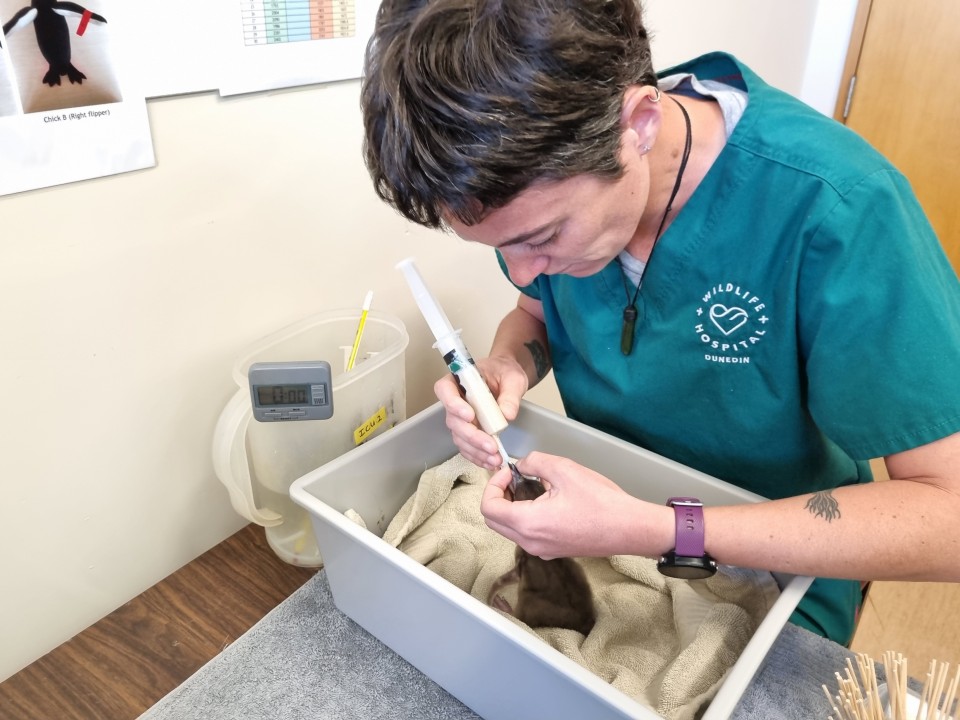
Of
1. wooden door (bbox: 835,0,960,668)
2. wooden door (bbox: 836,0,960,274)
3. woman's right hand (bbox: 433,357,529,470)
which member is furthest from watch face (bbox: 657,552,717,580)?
wooden door (bbox: 836,0,960,274)

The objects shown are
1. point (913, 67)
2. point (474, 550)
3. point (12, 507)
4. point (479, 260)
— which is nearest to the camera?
point (12, 507)

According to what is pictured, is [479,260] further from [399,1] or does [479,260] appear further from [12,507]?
[12,507]

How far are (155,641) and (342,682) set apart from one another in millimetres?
253

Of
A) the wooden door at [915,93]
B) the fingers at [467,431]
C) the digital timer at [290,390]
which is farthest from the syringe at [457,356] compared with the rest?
the wooden door at [915,93]

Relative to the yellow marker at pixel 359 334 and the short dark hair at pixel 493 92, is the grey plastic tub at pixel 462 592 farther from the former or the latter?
the short dark hair at pixel 493 92

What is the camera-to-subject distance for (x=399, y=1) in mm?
579

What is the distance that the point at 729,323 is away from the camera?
2.49 ft

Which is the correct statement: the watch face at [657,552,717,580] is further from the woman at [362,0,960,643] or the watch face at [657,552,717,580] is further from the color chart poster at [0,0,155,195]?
the color chart poster at [0,0,155,195]

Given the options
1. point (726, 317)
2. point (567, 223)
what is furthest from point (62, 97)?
point (726, 317)

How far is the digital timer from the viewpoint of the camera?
0.76 meters

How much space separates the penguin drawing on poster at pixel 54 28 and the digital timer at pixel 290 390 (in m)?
0.32

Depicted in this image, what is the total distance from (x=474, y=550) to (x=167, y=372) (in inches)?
16.3

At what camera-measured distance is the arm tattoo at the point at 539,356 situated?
100 cm

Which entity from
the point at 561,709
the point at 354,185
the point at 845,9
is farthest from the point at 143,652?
the point at 845,9
